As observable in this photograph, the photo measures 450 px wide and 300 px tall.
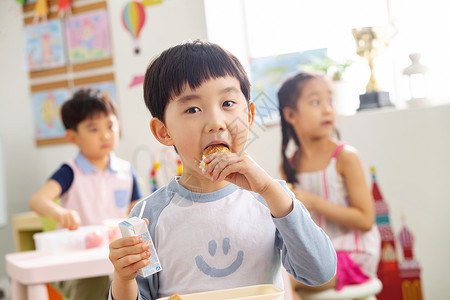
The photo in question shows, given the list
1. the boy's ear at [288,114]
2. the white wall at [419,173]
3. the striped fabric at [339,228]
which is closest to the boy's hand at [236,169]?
the striped fabric at [339,228]

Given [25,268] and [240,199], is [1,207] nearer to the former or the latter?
[25,268]

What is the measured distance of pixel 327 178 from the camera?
1.57 metres

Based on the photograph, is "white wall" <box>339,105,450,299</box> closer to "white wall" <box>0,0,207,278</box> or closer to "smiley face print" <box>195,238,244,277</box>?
"white wall" <box>0,0,207,278</box>

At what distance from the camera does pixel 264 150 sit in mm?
2098

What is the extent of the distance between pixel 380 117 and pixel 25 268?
1.38 meters

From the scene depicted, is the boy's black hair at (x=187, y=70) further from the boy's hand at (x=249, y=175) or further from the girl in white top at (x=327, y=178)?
the girl in white top at (x=327, y=178)

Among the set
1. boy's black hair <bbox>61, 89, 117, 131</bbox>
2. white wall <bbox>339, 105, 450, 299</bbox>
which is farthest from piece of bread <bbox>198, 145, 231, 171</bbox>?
white wall <bbox>339, 105, 450, 299</bbox>

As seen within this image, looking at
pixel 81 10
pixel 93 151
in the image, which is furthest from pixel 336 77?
pixel 81 10

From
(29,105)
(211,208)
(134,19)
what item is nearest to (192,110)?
(211,208)

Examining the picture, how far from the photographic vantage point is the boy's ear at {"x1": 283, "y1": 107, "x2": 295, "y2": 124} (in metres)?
1.68

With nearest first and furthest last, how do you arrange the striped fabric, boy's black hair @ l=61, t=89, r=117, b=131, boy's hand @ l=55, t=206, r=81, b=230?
boy's hand @ l=55, t=206, r=81, b=230 → the striped fabric → boy's black hair @ l=61, t=89, r=117, b=131

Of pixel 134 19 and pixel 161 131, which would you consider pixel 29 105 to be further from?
pixel 161 131

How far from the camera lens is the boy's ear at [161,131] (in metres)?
0.79

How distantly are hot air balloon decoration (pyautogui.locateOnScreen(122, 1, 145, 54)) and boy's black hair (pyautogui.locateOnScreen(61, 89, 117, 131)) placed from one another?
799mm
